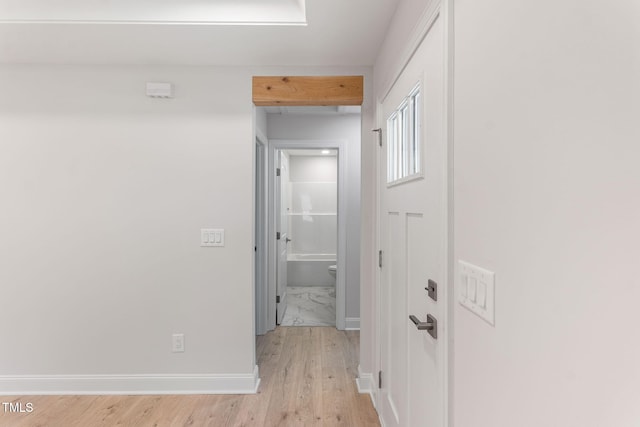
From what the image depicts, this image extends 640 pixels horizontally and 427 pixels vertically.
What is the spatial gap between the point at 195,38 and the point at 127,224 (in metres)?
Result: 1.32

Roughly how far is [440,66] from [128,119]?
213 centimetres

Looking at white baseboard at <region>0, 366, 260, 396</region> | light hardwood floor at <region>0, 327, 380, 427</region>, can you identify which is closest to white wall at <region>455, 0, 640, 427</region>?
light hardwood floor at <region>0, 327, 380, 427</region>

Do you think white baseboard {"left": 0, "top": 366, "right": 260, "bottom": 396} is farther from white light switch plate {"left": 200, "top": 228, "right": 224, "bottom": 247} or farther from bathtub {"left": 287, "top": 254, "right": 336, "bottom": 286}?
bathtub {"left": 287, "top": 254, "right": 336, "bottom": 286}

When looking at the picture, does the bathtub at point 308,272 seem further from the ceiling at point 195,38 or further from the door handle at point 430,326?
the door handle at point 430,326


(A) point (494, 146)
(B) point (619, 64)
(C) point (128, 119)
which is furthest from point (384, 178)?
(C) point (128, 119)

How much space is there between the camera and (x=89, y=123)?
230 cm

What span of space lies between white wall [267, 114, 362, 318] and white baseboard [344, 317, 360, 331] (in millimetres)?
322

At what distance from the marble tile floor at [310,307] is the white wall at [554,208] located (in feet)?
9.69

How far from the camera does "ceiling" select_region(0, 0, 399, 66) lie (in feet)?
5.86

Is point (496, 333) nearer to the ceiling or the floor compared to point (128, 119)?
nearer to the floor

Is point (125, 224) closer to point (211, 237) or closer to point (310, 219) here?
point (211, 237)

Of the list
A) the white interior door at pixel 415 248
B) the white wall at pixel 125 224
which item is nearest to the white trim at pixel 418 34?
the white interior door at pixel 415 248

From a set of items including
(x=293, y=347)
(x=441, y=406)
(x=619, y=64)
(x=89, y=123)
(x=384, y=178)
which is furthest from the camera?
(x=293, y=347)

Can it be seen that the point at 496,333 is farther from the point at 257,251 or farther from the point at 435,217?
the point at 257,251
